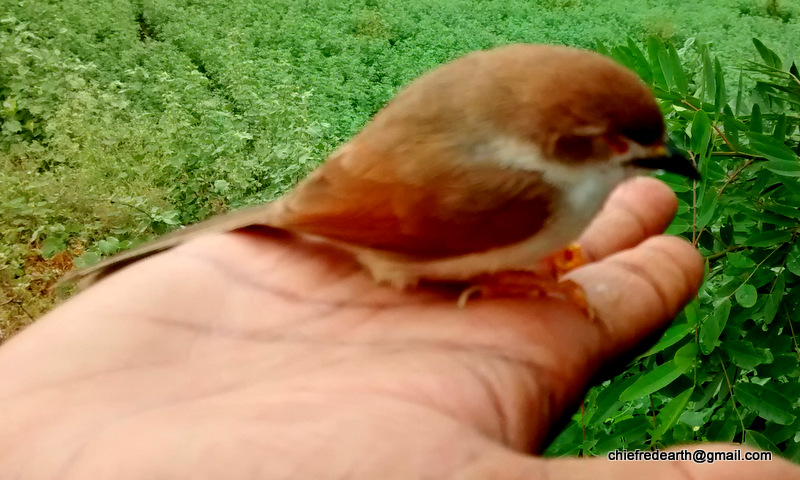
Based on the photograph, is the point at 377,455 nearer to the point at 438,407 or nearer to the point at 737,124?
the point at 438,407

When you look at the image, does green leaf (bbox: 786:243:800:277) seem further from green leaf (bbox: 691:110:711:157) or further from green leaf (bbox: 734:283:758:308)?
green leaf (bbox: 691:110:711:157)

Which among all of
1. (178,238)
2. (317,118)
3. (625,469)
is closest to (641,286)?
(625,469)

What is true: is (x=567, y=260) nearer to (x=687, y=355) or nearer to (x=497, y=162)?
(x=687, y=355)

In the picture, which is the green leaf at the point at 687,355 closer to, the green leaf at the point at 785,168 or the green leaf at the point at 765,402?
the green leaf at the point at 765,402

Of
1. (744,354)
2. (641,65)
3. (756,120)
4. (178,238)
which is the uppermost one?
(641,65)

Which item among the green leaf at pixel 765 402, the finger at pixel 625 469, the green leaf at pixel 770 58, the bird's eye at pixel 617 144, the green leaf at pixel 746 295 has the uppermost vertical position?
the bird's eye at pixel 617 144

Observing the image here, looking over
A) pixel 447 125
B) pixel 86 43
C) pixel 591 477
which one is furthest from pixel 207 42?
pixel 591 477

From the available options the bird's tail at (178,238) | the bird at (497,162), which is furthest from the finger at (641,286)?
the bird's tail at (178,238)
